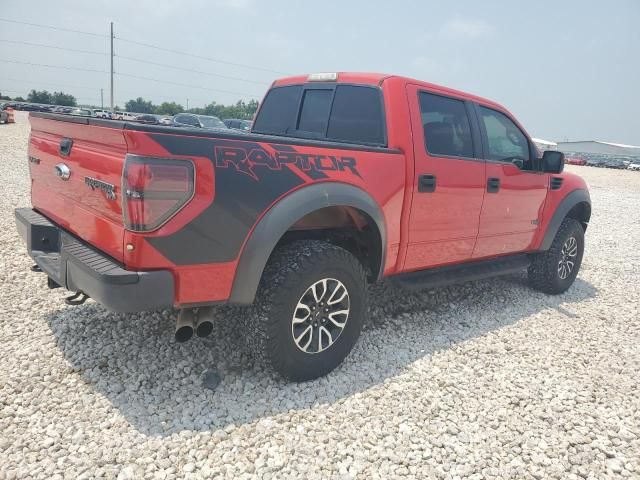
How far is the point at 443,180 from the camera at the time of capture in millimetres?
3504

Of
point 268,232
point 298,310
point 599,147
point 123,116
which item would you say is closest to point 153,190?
point 268,232

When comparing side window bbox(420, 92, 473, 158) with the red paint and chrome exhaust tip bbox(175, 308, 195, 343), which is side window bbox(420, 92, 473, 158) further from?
chrome exhaust tip bbox(175, 308, 195, 343)

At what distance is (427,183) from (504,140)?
1.37 meters

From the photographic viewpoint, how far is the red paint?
7.35 feet

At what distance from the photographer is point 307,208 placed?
8.75 ft

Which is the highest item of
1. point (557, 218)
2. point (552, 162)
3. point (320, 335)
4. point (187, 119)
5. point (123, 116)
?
point (187, 119)

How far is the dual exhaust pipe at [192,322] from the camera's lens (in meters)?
2.51

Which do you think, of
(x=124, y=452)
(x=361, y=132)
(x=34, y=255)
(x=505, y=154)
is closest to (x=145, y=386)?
(x=124, y=452)

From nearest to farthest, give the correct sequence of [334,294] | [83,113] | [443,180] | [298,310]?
[298,310] < [334,294] < [443,180] < [83,113]

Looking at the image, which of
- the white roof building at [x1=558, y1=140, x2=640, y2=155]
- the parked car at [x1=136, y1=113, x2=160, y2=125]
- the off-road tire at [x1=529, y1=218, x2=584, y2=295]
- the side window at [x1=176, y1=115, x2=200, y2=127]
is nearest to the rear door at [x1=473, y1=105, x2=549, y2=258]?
the off-road tire at [x1=529, y1=218, x2=584, y2=295]

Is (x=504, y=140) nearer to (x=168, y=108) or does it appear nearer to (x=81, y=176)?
(x=81, y=176)

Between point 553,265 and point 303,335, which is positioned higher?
point 553,265

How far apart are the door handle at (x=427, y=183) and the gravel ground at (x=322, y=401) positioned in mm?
1188

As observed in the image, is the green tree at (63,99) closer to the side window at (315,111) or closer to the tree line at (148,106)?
the tree line at (148,106)
